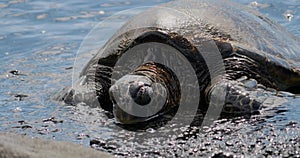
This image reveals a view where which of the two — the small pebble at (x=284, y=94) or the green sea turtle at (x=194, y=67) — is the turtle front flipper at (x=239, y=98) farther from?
the small pebble at (x=284, y=94)

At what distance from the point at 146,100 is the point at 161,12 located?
4.90 feet

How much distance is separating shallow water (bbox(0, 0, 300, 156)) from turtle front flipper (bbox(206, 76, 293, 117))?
0.43 ft

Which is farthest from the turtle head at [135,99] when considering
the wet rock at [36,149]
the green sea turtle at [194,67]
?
the wet rock at [36,149]

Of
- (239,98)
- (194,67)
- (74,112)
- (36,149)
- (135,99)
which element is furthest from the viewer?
(194,67)

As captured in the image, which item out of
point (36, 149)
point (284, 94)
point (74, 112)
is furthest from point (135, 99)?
point (36, 149)

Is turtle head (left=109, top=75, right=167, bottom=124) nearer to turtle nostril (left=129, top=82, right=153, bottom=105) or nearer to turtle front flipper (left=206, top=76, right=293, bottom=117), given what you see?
turtle nostril (left=129, top=82, right=153, bottom=105)

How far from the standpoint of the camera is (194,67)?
548cm

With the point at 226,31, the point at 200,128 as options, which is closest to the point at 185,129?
the point at 200,128

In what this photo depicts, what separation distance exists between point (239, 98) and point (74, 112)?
1.48 m

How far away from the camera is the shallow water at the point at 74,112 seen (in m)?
4.29

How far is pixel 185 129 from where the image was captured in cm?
474

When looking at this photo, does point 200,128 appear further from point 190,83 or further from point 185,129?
point 190,83

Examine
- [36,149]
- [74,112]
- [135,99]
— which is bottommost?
[74,112]

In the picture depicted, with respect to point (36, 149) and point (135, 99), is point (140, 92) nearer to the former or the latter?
point (135, 99)
